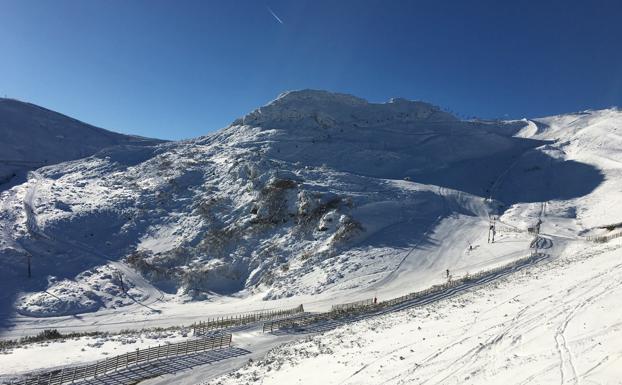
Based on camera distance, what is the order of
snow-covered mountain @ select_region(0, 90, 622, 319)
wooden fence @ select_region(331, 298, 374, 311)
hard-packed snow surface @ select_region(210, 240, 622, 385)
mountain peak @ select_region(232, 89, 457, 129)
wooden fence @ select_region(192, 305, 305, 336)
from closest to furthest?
1. hard-packed snow surface @ select_region(210, 240, 622, 385)
2. wooden fence @ select_region(192, 305, 305, 336)
3. wooden fence @ select_region(331, 298, 374, 311)
4. snow-covered mountain @ select_region(0, 90, 622, 319)
5. mountain peak @ select_region(232, 89, 457, 129)

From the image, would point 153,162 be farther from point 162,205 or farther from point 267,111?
point 267,111

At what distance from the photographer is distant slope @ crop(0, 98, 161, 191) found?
101 meters

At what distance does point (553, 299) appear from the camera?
26109 mm

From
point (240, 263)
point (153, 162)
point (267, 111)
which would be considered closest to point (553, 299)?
point (240, 263)

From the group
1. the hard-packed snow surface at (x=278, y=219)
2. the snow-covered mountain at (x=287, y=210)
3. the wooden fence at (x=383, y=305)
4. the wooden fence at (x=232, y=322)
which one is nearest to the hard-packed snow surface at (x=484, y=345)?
the wooden fence at (x=383, y=305)

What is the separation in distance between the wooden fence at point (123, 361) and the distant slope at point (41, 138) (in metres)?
81.4

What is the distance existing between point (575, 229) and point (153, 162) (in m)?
80.8

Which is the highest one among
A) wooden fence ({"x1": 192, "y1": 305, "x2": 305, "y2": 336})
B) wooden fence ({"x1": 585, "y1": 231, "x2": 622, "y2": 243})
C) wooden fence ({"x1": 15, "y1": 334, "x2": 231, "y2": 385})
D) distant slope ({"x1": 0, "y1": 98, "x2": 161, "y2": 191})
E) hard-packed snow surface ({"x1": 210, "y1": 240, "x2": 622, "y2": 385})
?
distant slope ({"x1": 0, "y1": 98, "x2": 161, "y2": 191})

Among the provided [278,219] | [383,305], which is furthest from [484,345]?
[278,219]

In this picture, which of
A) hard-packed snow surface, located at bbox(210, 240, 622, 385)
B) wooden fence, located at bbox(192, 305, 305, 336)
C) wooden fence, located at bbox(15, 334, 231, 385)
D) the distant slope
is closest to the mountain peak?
the distant slope

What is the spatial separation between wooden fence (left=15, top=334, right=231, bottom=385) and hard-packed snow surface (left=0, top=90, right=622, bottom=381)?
1638 cm

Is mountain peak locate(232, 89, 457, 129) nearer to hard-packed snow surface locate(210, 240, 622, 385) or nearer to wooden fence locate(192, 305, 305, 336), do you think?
wooden fence locate(192, 305, 305, 336)

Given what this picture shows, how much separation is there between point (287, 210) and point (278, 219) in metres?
2.24

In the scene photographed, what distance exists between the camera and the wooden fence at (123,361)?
22328 millimetres
